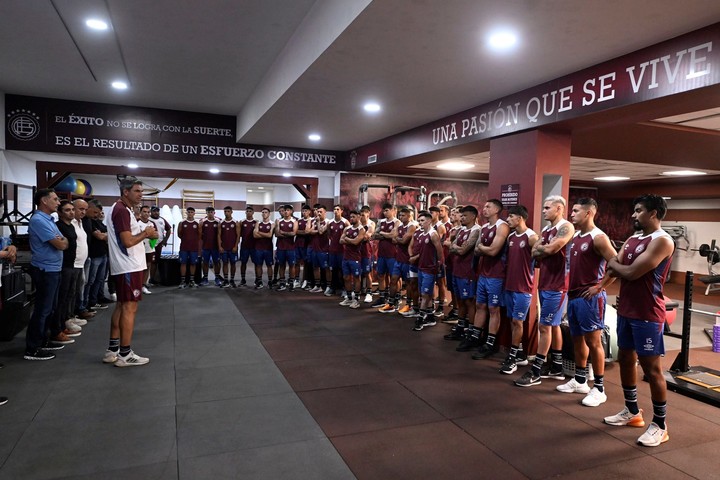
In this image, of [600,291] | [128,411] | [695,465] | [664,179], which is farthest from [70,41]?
[664,179]

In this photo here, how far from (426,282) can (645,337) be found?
319 cm

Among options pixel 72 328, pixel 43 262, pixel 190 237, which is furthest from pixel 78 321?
pixel 190 237

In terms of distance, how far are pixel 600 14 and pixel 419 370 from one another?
11.1ft

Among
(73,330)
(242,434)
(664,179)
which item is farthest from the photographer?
(664,179)

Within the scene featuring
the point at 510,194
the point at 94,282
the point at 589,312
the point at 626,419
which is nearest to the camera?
the point at 626,419

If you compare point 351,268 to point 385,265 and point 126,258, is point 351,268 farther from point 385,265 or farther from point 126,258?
point 126,258

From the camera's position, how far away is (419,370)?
4.38 m

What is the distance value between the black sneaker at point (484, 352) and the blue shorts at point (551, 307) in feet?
2.88

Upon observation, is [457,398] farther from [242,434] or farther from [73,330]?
[73,330]

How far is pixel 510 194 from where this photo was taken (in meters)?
5.32

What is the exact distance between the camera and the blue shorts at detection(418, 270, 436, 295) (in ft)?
19.7

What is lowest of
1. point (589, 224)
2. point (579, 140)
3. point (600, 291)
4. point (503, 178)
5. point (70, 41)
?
point (600, 291)

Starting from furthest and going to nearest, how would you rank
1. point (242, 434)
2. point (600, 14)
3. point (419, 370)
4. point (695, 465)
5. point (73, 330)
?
1. point (73, 330)
2. point (419, 370)
3. point (600, 14)
4. point (242, 434)
5. point (695, 465)

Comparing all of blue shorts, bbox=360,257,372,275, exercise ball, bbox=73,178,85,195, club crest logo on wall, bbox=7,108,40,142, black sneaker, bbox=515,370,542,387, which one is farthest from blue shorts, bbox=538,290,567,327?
exercise ball, bbox=73,178,85,195
